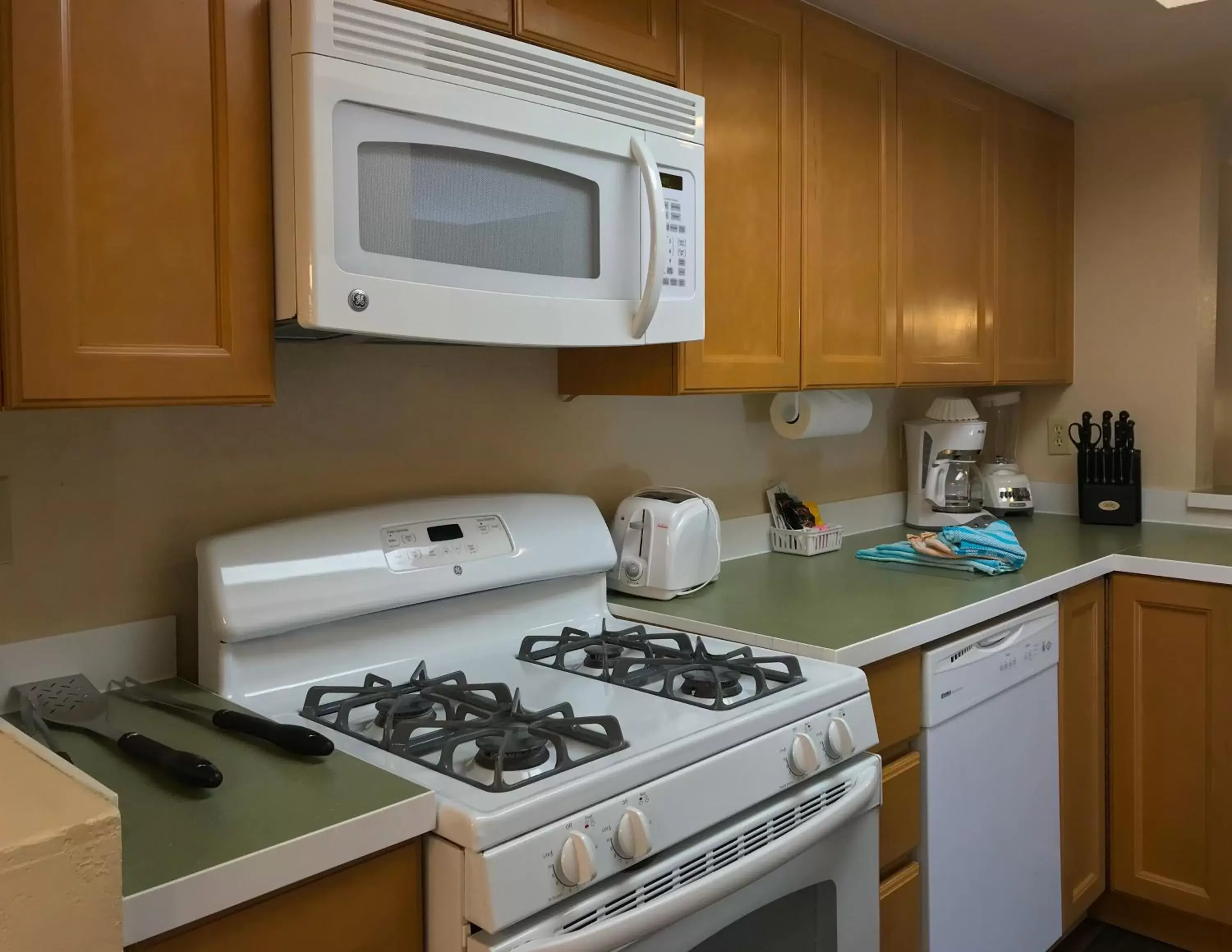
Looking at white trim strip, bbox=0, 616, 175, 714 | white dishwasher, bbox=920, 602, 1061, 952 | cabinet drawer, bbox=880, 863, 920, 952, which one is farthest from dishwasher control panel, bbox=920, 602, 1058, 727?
white trim strip, bbox=0, 616, 175, 714

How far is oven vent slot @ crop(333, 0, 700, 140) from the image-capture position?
1250 millimetres

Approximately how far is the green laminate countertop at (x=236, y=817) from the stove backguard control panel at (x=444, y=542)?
1.30 feet

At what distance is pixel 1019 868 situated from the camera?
197 cm

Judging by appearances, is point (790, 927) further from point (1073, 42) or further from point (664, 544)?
point (1073, 42)

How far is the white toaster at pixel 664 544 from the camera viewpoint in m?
1.87

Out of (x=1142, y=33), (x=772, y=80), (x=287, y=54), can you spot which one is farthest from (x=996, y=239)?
(x=287, y=54)

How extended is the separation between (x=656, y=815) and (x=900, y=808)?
66 centimetres

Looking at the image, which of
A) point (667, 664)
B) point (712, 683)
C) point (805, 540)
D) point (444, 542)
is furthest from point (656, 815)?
point (805, 540)

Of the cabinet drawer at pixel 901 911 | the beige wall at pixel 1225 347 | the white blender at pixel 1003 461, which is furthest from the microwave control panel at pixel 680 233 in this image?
the beige wall at pixel 1225 347

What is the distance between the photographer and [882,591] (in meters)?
1.95

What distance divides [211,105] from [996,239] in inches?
78.5

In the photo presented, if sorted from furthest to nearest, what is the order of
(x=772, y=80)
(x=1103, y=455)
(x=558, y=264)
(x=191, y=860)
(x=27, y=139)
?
(x=1103, y=455) < (x=772, y=80) < (x=558, y=264) < (x=27, y=139) < (x=191, y=860)

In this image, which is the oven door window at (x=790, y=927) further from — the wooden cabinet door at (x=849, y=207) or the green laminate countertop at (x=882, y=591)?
the wooden cabinet door at (x=849, y=207)

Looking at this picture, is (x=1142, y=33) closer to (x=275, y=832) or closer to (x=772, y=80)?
(x=772, y=80)
